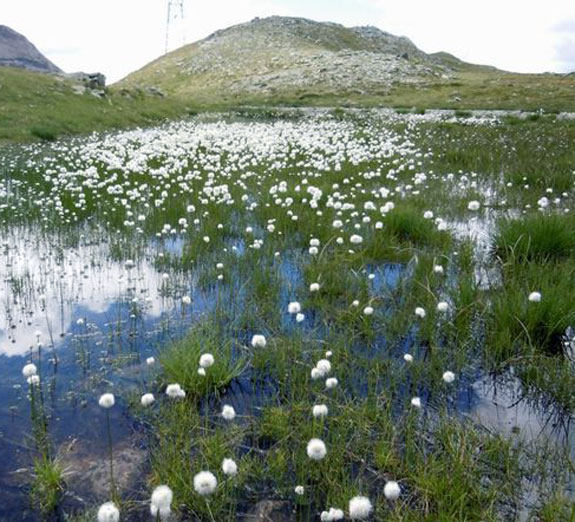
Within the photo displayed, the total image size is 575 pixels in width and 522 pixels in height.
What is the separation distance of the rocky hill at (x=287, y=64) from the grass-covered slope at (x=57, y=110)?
28847mm

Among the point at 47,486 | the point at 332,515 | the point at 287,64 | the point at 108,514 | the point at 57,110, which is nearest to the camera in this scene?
the point at 108,514

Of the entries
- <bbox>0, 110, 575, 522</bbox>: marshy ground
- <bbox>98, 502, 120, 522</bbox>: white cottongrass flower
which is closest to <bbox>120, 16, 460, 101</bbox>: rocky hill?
<bbox>0, 110, 575, 522</bbox>: marshy ground

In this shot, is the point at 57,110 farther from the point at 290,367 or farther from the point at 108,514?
the point at 108,514

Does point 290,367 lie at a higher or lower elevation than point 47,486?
higher

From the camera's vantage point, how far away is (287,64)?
83.4 metres

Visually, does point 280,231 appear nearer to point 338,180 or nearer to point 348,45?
point 338,180

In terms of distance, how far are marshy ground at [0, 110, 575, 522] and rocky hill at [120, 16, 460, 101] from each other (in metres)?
53.0

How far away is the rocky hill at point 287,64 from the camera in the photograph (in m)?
65.7

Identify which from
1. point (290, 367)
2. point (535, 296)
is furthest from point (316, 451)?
point (535, 296)

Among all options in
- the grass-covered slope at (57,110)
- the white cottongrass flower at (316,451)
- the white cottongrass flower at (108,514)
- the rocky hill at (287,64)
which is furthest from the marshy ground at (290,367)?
the rocky hill at (287,64)

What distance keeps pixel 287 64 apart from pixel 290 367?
8632cm

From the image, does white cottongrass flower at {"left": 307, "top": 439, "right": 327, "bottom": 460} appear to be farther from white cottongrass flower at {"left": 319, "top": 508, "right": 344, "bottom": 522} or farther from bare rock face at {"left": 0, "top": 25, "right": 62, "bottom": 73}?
bare rock face at {"left": 0, "top": 25, "right": 62, "bottom": 73}

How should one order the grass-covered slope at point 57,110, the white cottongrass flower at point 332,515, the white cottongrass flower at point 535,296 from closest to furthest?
1. the white cottongrass flower at point 332,515
2. the white cottongrass flower at point 535,296
3. the grass-covered slope at point 57,110

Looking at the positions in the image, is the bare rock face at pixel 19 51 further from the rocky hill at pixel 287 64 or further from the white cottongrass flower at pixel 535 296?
the white cottongrass flower at pixel 535 296
